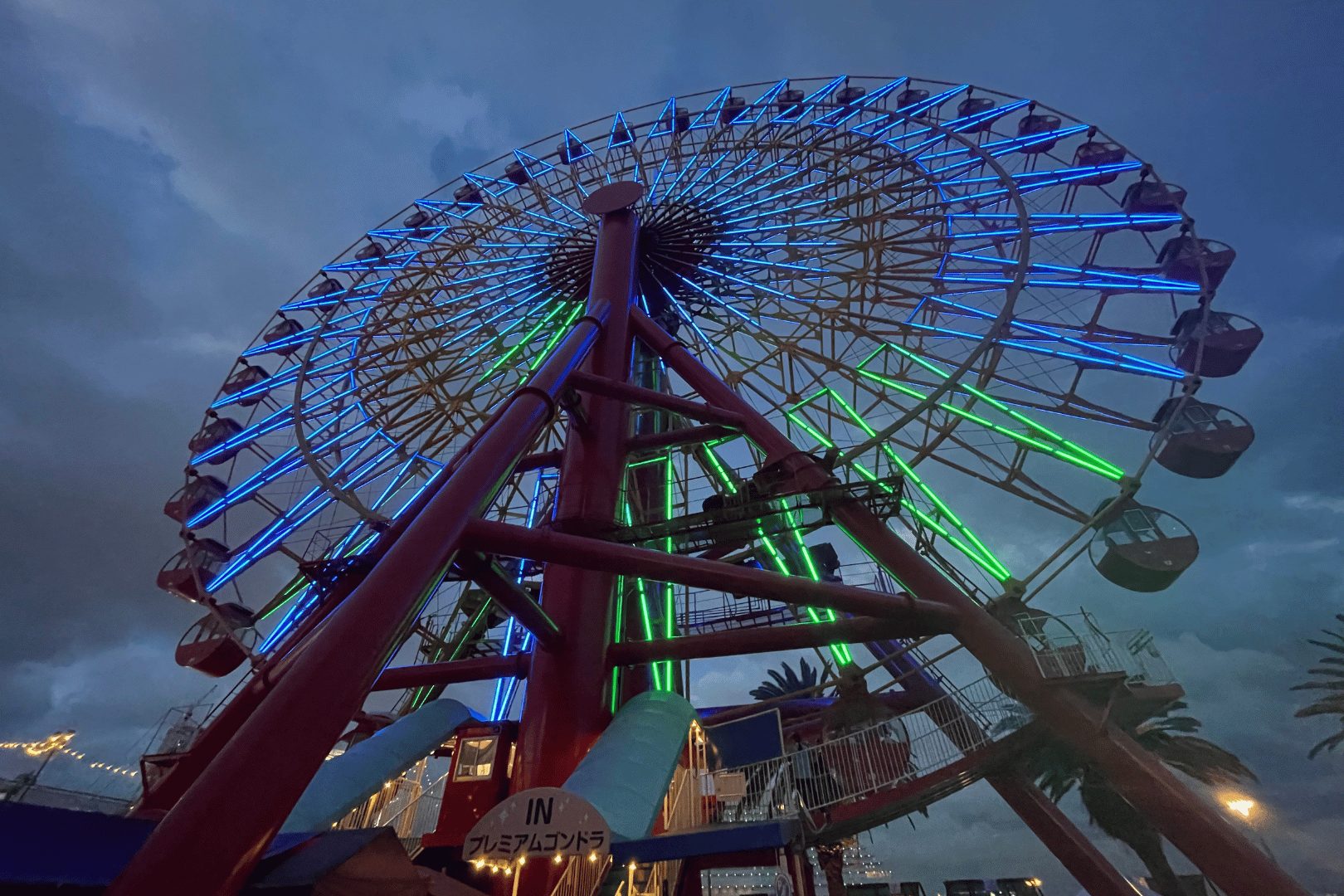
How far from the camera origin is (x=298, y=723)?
18.1 feet

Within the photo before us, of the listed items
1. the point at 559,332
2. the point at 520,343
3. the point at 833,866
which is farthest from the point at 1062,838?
the point at 520,343

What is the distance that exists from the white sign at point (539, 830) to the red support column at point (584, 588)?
2.24 m

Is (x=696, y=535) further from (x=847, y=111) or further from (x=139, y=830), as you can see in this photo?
(x=847, y=111)

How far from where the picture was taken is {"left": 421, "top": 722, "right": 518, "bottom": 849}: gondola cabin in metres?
11.7

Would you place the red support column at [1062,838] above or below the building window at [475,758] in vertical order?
below

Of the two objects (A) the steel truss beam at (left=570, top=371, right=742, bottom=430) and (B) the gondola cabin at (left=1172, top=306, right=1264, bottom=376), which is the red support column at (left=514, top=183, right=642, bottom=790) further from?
(B) the gondola cabin at (left=1172, top=306, right=1264, bottom=376)

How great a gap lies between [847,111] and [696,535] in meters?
12.3

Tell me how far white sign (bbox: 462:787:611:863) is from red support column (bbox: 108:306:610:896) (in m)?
1.89

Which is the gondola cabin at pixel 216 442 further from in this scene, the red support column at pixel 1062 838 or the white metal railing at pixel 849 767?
the red support column at pixel 1062 838

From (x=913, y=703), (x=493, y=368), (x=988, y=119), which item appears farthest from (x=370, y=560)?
(x=988, y=119)

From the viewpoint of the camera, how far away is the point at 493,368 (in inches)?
737

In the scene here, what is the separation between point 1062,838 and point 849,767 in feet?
12.2

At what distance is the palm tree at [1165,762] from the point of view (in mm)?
17750

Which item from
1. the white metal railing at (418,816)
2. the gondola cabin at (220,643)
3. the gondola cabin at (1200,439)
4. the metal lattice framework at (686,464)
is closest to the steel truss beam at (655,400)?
the metal lattice framework at (686,464)
